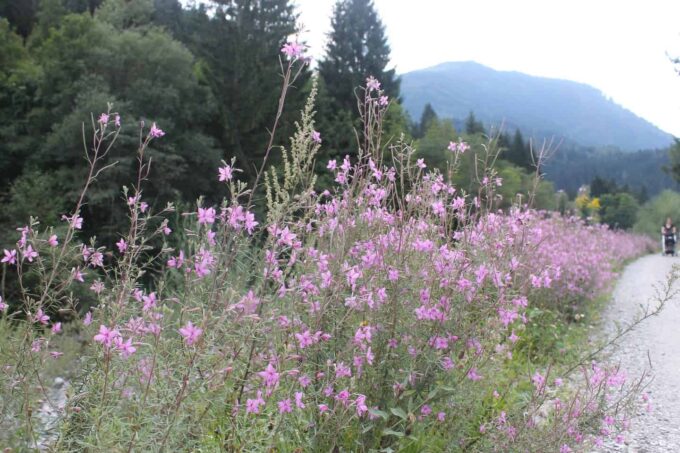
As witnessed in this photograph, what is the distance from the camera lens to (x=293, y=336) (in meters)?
2.05

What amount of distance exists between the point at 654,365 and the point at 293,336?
15.8ft

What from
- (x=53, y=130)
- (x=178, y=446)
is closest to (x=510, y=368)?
(x=178, y=446)

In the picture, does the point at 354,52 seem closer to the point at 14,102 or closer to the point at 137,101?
the point at 137,101

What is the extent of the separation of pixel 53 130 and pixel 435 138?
17.2 m

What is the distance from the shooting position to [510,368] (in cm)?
430

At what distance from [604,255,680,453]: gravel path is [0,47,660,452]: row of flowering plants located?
86cm

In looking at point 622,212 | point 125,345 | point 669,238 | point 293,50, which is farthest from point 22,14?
point 622,212

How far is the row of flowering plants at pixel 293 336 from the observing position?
169 centimetres

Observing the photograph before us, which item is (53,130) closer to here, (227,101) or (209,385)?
(227,101)

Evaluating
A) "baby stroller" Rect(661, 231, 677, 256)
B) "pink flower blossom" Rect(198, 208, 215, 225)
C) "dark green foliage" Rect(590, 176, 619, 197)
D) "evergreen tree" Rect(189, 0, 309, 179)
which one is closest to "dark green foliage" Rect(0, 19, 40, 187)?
"evergreen tree" Rect(189, 0, 309, 179)

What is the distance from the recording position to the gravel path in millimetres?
3543

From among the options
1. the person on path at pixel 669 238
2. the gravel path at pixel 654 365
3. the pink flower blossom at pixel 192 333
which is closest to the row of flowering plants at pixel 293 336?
the pink flower blossom at pixel 192 333

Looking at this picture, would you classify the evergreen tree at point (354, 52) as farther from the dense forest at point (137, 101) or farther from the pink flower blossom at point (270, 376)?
the pink flower blossom at point (270, 376)

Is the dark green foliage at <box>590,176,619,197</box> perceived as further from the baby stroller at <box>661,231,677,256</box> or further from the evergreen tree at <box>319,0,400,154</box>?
the evergreen tree at <box>319,0,400,154</box>
